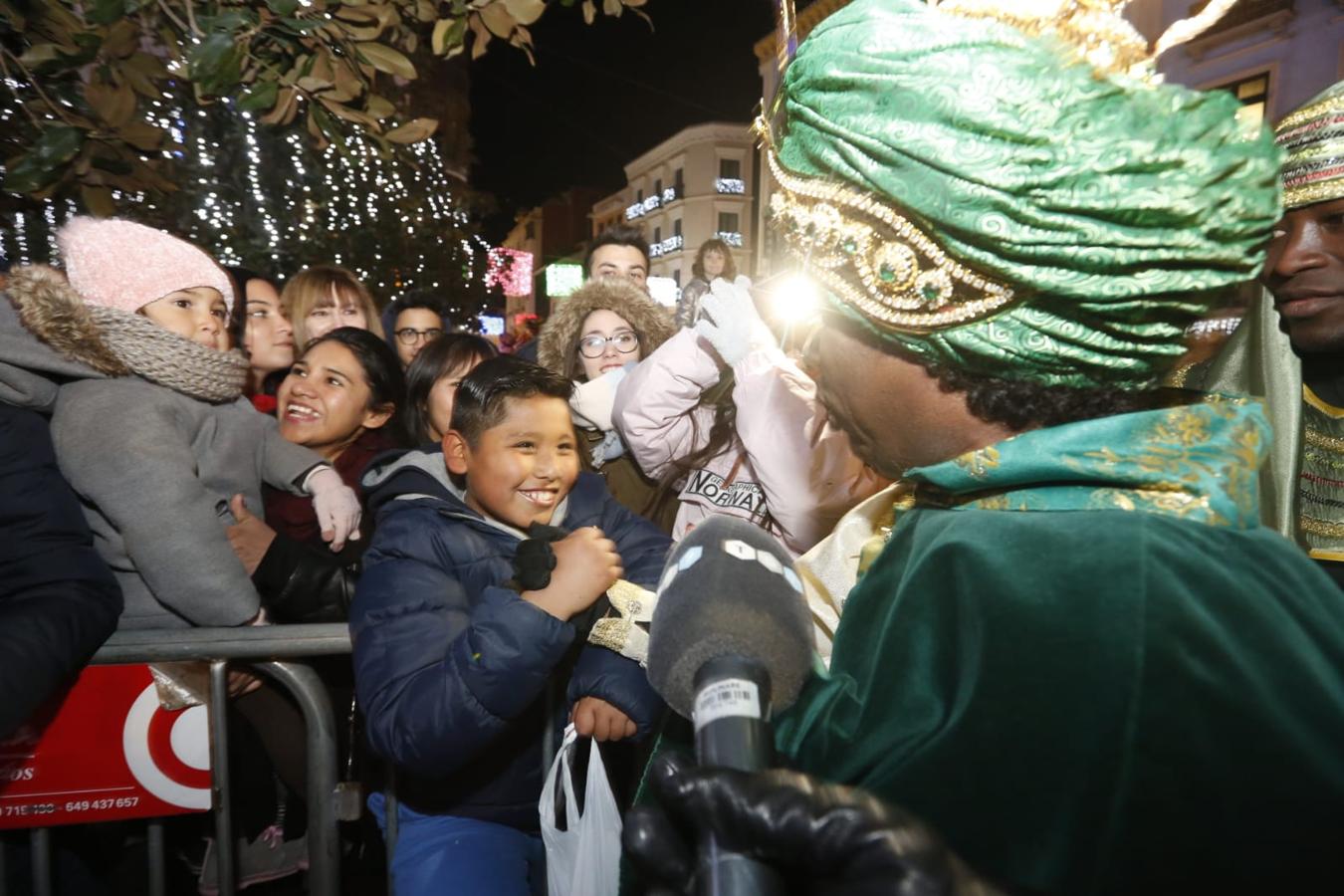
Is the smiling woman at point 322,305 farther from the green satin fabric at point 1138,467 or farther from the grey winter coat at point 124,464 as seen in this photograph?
the green satin fabric at point 1138,467

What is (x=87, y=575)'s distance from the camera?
2150 millimetres

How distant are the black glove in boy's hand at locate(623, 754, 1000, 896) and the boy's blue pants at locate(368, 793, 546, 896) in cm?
165

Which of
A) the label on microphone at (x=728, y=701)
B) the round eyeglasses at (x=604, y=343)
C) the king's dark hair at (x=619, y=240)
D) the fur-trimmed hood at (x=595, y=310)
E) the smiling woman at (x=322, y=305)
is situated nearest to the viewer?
the label on microphone at (x=728, y=701)

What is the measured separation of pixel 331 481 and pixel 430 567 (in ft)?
3.73

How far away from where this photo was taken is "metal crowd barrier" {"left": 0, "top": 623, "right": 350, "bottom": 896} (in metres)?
2.23

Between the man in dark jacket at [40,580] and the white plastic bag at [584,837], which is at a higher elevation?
the man in dark jacket at [40,580]

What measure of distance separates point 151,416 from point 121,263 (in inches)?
31.3

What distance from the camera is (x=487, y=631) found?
77.7 inches

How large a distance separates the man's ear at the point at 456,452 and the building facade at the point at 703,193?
48.5 metres

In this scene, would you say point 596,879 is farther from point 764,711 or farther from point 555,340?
point 555,340

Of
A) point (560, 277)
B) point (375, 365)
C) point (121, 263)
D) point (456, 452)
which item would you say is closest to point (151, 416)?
point (121, 263)

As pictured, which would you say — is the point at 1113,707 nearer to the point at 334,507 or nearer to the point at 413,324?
the point at 334,507

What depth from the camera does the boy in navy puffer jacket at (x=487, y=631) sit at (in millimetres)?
1978

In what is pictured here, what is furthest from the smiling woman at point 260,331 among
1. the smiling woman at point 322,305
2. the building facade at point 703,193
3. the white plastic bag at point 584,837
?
the building facade at point 703,193
